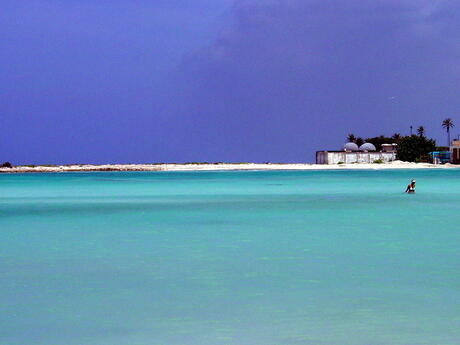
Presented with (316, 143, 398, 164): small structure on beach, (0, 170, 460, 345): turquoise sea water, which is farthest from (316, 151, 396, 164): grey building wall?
(0, 170, 460, 345): turquoise sea water

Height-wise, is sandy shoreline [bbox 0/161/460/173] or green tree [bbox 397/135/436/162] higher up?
green tree [bbox 397/135/436/162]

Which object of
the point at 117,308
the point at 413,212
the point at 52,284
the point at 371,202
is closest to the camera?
the point at 117,308

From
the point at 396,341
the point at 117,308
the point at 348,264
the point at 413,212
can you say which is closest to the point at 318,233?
the point at 348,264

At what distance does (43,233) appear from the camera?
21.5 meters

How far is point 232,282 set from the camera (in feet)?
41.7

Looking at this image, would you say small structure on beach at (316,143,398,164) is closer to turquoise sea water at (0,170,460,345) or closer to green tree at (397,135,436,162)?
green tree at (397,135,436,162)

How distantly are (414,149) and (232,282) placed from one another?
362 ft

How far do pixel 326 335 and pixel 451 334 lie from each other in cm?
139

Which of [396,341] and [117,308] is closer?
[396,341]

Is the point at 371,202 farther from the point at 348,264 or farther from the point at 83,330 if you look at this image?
the point at 83,330

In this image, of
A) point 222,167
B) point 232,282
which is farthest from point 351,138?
point 232,282

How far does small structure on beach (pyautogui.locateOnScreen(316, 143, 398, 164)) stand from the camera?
405 ft

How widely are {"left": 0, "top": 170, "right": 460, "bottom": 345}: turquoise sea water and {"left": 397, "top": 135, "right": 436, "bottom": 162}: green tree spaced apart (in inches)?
3822

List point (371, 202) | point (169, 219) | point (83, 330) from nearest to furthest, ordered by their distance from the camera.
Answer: point (83, 330), point (169, 219), point (371, 202)
